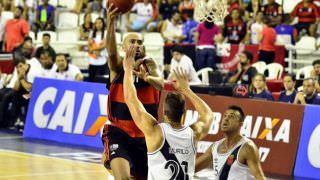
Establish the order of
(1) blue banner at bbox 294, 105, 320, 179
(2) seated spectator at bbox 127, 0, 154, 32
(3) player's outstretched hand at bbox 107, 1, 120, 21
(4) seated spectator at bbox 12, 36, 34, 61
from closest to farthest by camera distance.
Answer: (3) player's outstretched hand at bbox 107, 1, 120, 21 < (1) blue banner at bbox 294, 105, 320, 179 < (4) seated spectator at bbox 12, 36, 34, 61 < (2) seated spectator at bbox 127, 0, 154, 32

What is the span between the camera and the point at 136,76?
948 cm

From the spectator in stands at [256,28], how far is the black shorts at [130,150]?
40.0ft

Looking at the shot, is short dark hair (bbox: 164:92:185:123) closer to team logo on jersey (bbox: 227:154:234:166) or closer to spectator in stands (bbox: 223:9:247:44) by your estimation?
team logo on jersey (bbox: 227:154:234:166)

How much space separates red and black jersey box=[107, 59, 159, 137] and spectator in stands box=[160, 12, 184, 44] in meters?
13.6

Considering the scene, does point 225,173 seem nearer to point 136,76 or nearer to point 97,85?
point 136,76

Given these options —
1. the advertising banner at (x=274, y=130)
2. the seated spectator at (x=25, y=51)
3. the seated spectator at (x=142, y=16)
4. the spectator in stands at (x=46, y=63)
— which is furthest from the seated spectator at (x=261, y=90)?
the seated spectator at (x=142, y=16)

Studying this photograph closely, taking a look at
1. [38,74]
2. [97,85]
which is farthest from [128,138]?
[38,74]

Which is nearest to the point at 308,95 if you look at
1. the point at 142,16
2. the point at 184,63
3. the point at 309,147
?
the point at 309,147

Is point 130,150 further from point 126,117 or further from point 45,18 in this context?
point 45,18

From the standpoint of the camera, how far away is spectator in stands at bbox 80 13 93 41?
22.9 metres

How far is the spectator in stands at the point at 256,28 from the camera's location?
70.2 ft

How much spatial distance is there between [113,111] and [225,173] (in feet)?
6.67

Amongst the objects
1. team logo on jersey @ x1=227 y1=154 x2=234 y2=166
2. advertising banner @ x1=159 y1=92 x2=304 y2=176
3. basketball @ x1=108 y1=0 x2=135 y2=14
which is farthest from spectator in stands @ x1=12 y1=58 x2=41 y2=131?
team logo on jersey @ x1=227 y1=154 x2=234 y2=166

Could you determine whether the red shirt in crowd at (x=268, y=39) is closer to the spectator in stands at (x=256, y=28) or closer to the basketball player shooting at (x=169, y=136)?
the spectator in stands at (x=256, y=28)
